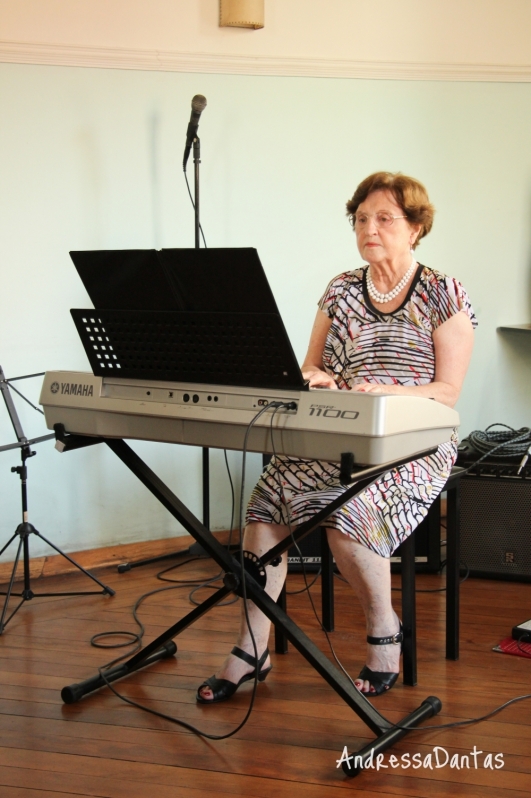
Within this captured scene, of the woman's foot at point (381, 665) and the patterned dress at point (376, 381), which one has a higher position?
the patterned dress at point (376, 381)

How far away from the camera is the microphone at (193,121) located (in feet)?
9.58

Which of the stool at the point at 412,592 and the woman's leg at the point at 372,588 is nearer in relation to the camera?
the woman's leg at the point at 372,588

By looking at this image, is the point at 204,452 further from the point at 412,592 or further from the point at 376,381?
the point at 412,592

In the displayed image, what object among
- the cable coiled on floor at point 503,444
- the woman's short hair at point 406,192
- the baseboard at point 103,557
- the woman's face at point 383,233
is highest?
the woman's short hair at point 406,192

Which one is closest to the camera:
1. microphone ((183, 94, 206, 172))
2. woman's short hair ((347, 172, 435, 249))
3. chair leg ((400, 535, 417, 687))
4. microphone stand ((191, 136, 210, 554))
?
chair leg ((400, 535, 417, 687))

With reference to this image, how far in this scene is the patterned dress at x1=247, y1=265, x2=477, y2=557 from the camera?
2.04 m

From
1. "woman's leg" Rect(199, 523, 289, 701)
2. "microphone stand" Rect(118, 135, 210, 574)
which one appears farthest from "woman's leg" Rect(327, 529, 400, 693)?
"microphone stand" Rect(118, 135, 210, 574)

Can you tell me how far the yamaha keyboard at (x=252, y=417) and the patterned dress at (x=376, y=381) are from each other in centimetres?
33

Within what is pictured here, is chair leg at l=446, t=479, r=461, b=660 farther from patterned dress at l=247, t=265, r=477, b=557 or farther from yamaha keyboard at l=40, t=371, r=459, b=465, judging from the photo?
yamaha keyboard at l=40, t=371, r=459, b=465

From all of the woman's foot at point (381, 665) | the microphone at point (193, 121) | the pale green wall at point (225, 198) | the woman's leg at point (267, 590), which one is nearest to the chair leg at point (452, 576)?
the woman's foot at point (381, 665)

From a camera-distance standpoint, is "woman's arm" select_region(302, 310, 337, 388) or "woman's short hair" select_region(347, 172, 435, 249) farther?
"woman's arm" select_region(302, 310, 337, 388)

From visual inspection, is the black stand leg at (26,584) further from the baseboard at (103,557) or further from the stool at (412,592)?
the stool at (412,592)

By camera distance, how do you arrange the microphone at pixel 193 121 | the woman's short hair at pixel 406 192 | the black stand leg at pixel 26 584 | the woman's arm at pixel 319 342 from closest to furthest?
the woman's short hair at pixel 406 192
the woman's arm at pixel 319 342
the black stand leg at pixel 26 584
the microphone at pixel 193 121

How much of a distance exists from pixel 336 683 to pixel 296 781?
0.20 meters
